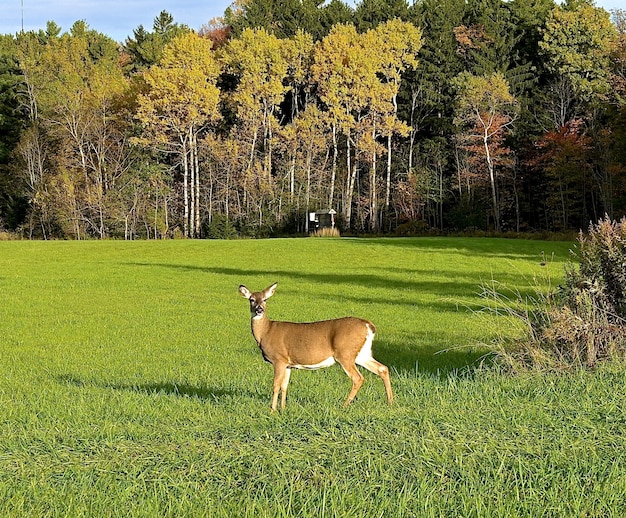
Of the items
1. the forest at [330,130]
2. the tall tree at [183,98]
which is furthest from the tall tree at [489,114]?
the tall tree at [183,98]

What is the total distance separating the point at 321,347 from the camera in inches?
254

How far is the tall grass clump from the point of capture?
8695mm

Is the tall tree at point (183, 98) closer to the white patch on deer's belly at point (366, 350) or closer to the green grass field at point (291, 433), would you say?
the green grass field at point (291, 433)

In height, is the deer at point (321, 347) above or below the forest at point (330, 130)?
below

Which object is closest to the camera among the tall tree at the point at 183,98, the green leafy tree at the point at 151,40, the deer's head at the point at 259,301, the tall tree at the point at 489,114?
the deer's head at the point at 259,301

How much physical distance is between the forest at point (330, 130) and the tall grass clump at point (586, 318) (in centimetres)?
4434

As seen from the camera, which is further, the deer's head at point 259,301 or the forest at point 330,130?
the forest at point 330,130

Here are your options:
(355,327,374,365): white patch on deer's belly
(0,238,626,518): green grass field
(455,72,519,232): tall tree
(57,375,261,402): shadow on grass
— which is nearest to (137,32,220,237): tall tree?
(455,72,519,232): tall tree

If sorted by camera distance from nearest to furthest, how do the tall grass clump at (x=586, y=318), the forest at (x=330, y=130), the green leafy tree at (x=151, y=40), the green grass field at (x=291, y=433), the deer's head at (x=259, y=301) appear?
the green grass field at (x=291, y=433) → the deer's head at (x=259, y=301) → the tall grass clump at (x=586, y=318) → the forest at (x=330, y=130) → the green leafy tree at (x=151, y=40)

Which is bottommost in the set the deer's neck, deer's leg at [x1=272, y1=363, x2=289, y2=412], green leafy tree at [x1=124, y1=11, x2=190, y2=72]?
deer's leg at [x1=272, y1=363, x2=289, y2=412]

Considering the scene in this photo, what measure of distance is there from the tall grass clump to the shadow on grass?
3.11 m

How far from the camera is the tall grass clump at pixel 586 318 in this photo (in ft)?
28.5

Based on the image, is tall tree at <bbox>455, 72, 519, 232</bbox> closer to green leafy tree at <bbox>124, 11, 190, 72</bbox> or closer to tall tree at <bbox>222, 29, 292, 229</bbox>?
tall tree at <bbox>222, 29, 292, 229</bbox>

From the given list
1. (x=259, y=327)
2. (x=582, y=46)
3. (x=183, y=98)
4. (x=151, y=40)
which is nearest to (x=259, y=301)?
(x=259, y=327)
